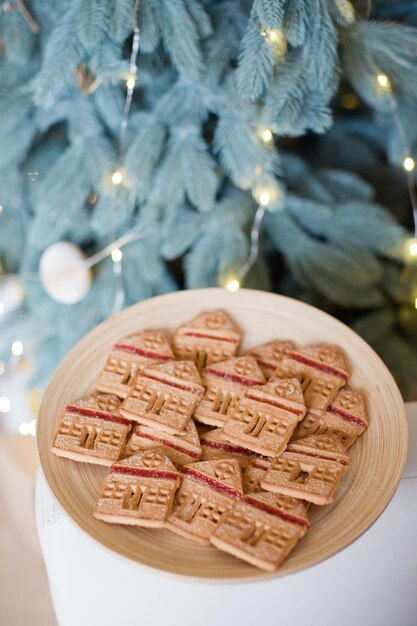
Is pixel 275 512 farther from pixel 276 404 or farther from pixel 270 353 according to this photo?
pixel 270 353

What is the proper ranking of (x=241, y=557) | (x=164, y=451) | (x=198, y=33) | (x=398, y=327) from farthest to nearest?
(x=398, y=327) → (x=198, y=33) → (x=164, y=451) → (x=241, y=557)

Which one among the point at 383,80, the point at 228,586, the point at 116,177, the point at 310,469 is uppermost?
the point at 383,80

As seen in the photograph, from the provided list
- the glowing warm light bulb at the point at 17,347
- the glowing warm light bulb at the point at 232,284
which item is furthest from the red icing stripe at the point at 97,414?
the glowing warm light bulb at the point at 17,347

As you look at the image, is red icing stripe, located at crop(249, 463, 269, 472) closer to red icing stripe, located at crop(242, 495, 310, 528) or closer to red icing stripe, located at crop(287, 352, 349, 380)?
red icing stripe, located at crop(242, 495, 310, 528)

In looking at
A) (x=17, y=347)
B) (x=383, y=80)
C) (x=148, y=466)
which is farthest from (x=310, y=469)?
(x=17, y=347)

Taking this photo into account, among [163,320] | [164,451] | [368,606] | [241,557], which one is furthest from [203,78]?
[368,606]

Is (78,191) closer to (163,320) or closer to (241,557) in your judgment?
(163,320)
